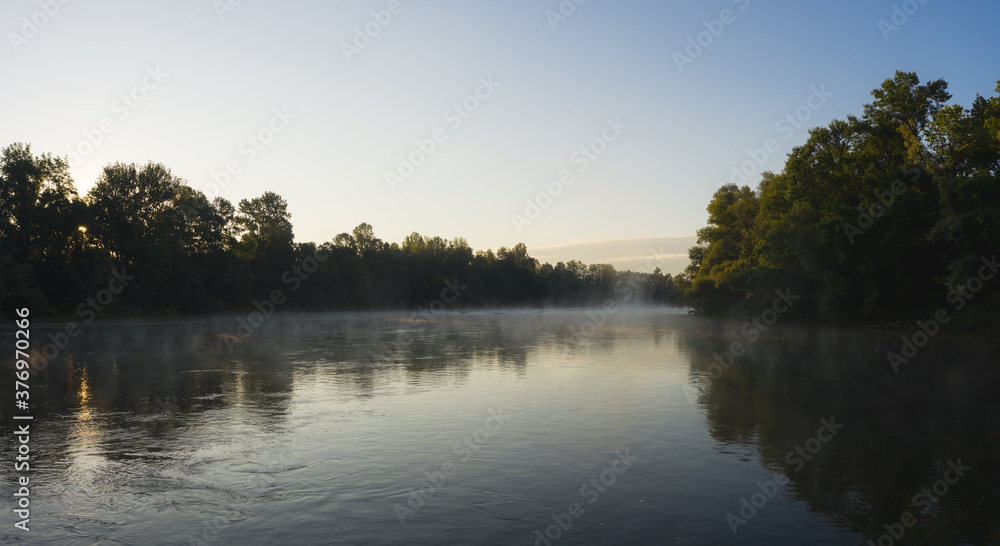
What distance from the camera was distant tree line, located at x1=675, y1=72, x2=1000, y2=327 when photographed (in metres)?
46.4

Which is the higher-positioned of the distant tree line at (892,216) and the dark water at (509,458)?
the distant tree line at (892,216)

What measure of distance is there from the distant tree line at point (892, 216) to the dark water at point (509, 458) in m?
28.1

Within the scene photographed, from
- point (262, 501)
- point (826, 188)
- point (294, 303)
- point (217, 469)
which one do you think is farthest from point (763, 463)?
point (294, 303)

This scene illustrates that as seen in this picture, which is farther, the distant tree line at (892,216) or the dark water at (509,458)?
the distant tree line at (892,216)

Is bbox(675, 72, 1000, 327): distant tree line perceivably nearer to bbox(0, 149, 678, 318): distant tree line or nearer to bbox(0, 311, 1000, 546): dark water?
bbox(0, 311, 1000, 546): dark water

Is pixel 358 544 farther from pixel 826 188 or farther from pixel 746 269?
pixel 746 269

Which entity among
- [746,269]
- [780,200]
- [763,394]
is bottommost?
[763,394]

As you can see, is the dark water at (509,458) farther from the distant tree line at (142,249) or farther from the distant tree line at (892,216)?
the distant tree line at (142,249)

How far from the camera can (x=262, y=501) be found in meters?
8.70

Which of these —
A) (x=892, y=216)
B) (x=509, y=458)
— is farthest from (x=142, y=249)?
(x=509, y=458)

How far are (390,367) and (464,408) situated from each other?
33.8 ft

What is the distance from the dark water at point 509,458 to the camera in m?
7.79

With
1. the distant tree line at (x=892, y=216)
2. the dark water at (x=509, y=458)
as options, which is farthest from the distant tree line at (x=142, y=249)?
the dark water at (x=509, y=458)

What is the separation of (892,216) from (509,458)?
50.9m
